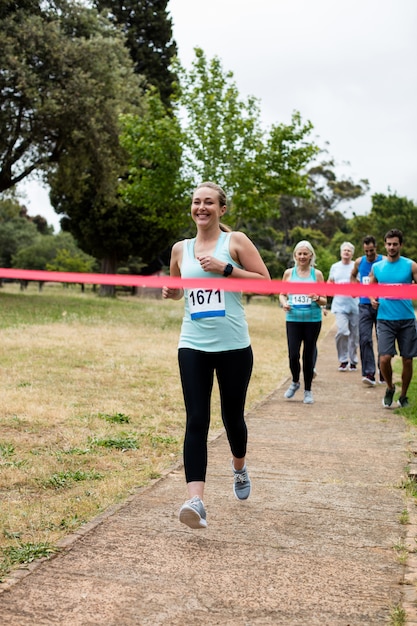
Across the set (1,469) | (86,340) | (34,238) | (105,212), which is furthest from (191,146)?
(34,238)

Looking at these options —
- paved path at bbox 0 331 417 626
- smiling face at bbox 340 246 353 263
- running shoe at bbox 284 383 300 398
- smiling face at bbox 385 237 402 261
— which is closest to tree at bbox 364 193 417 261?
smiling face at bbox 340 246 353 263

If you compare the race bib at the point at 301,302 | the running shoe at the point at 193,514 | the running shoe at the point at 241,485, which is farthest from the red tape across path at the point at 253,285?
the race bib at the point at 301,302

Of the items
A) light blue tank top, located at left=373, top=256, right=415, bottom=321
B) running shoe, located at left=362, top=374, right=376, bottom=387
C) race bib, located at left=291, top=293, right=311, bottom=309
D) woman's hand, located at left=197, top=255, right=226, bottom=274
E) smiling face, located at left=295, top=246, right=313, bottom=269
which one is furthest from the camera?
running shoe, located at left=362, top=374, right=376, bottom=387

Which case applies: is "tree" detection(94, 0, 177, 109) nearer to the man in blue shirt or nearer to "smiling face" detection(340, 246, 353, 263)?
"smiling face" detection(340, 246, 353, 263)

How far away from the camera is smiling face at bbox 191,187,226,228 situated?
4.39 meters

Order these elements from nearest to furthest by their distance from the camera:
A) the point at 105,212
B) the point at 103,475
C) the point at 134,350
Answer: the point at 103,475 → the point at 134,350 → the point at 105,212

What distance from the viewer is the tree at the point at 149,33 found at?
3794cm

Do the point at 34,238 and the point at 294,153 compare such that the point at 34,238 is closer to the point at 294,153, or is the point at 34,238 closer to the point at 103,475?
the point at 294,153

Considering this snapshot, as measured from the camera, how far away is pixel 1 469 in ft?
17.6

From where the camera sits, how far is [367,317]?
10719 mm

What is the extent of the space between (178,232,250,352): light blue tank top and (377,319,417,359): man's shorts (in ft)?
13.9

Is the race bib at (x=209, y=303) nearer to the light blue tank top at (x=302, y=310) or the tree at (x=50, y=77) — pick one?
the light blue tank top at (x=302, y=310)

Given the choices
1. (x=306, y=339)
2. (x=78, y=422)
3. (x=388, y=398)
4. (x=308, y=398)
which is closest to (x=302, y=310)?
(x=306, y=339)

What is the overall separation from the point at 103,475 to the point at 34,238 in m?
52.6
